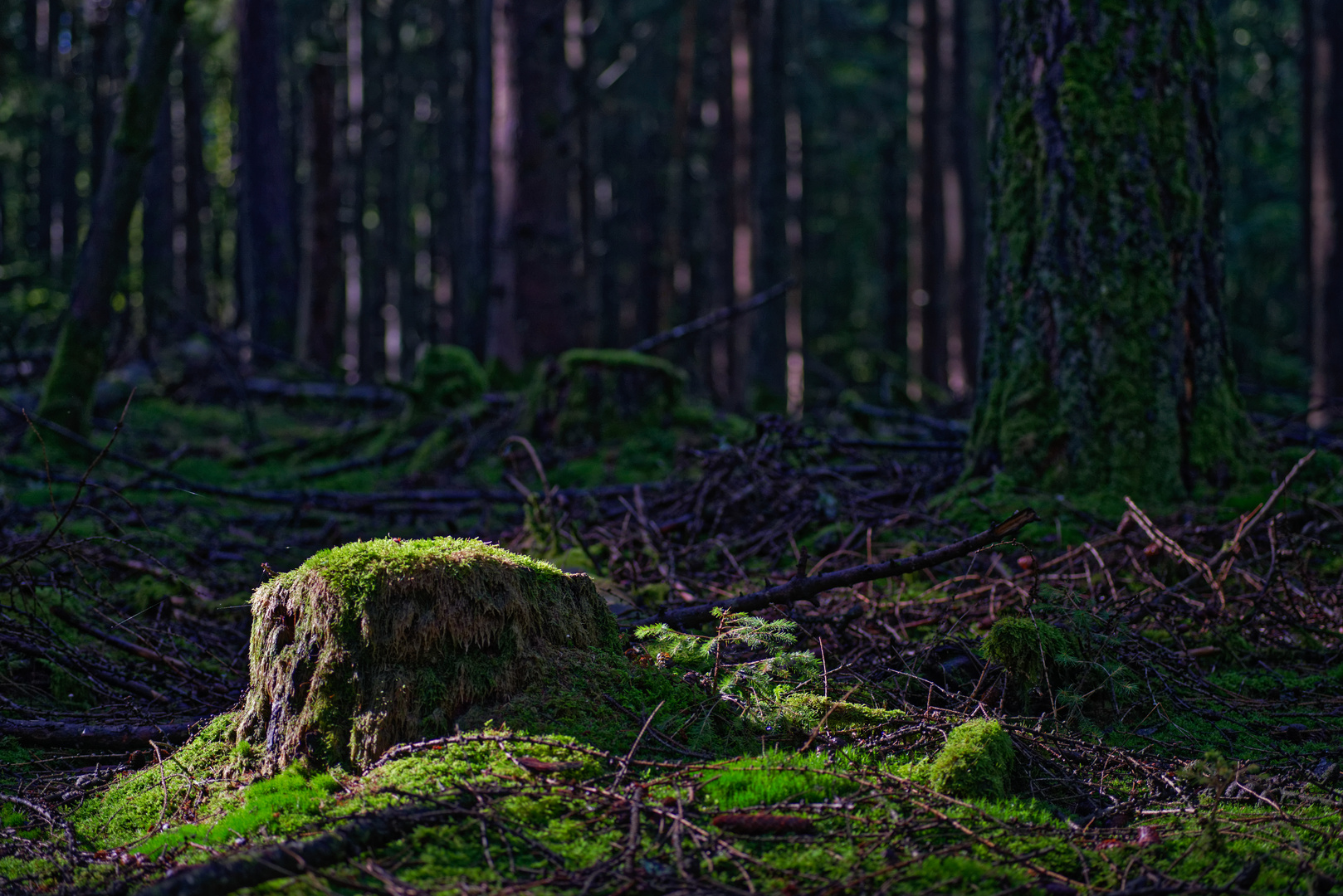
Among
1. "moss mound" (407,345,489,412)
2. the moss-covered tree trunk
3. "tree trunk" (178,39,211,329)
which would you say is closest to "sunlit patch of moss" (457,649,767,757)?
the moss-covered tree trunk

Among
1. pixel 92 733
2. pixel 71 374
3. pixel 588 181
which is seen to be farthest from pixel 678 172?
pixel 92 733

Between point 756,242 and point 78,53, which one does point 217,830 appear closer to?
point 756,242

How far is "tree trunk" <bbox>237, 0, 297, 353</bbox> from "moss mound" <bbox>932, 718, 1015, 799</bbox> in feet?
47.4

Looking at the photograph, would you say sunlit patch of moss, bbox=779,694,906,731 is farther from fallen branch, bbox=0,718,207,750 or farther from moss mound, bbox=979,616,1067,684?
fallen branch, bbox=0,718,207,750

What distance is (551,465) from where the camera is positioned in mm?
7215

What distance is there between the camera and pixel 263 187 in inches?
598

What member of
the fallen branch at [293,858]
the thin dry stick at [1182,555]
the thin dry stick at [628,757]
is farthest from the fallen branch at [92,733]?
the thin dry stick at [1182,555]

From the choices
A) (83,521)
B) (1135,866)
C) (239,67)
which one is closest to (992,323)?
(1135,866)

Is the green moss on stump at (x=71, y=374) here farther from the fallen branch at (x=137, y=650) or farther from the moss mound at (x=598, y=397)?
the fallen branch at (x=137, y=650)

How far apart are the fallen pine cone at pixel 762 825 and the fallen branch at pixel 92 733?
1789 millimetres

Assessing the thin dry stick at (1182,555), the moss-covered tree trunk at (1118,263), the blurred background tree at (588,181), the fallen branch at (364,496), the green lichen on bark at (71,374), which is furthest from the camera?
the blurred background tree at (588,181)

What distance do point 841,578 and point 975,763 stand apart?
0.86m

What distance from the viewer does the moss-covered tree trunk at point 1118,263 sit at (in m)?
4.83

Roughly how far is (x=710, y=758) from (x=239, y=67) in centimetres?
1574
